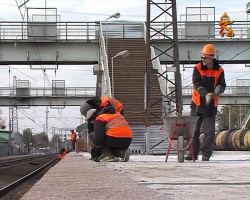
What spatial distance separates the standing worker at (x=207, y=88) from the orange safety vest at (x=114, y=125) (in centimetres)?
136

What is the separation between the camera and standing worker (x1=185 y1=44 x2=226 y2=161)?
29.7ft

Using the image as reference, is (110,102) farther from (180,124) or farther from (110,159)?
(180,124)

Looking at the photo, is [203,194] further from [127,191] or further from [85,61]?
[85,61]

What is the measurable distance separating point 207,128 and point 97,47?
84.0ft

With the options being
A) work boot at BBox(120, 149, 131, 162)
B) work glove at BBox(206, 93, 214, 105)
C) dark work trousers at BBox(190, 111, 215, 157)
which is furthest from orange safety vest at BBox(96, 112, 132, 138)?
work glove at BBox(206, 93, 214, 105)

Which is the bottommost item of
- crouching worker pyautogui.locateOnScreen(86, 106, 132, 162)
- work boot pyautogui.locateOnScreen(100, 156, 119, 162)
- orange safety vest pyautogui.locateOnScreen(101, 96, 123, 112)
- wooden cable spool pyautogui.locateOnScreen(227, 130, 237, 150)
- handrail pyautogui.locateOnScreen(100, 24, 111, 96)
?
wooden cable spool pyautogui.locateOnScreen(227, 130, 237, 150)

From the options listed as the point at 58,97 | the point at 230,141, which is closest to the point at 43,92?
the point at 58,97

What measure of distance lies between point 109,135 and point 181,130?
4.36ft

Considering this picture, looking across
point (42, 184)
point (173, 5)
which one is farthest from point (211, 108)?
point (173, 5)

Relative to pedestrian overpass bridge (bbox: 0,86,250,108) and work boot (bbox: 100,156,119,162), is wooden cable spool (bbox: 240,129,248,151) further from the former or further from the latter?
pedestrian overpass bridge (bbox: 0,86,250,108)

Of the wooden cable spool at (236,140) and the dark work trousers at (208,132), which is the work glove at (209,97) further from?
the wooden cable spool at (236,140)

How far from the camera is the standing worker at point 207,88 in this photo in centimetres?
906

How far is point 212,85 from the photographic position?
30.1ft

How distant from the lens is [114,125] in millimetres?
9297
